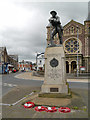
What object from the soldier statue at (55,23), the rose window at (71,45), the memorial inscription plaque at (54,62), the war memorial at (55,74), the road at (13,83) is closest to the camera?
the war memorial at (55,74)

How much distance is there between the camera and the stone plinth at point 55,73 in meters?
6.09

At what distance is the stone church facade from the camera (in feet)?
106

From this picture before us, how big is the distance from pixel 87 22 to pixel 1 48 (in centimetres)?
4775

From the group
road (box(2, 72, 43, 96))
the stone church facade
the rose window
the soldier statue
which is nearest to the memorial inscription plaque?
the soldier statue

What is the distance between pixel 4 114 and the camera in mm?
4113

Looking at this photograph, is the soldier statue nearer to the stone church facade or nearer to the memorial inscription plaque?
the memorial inscription plaque

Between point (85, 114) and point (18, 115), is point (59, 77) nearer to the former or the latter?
point (85, 114)

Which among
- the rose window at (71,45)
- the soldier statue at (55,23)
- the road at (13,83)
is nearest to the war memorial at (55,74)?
the soldier statue at (55,23)

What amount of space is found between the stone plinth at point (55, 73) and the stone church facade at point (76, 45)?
26620 millimetres

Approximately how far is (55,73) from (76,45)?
1265 inches

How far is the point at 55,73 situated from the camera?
20.6ft

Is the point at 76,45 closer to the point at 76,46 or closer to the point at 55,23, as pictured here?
the point at 76,46

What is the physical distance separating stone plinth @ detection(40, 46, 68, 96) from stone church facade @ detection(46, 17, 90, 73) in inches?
1048

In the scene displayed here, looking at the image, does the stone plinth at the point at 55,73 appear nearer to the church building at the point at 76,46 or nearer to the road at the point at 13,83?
the road at the point at 13,83
